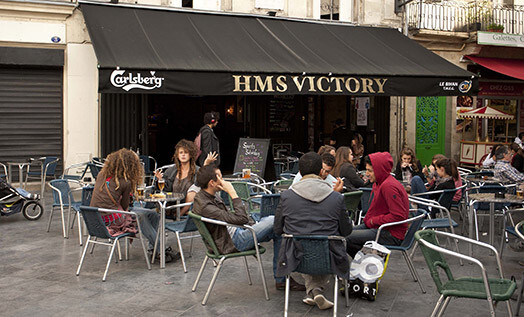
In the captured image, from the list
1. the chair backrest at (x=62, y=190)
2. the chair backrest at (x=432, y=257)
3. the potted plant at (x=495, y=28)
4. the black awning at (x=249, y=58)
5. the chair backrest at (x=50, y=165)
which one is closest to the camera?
the chair backrest at (x=432, y=257)

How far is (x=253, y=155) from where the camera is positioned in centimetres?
1201

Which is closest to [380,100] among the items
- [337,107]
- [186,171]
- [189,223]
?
[337,107]

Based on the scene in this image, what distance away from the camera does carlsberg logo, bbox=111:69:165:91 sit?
33.6 feet

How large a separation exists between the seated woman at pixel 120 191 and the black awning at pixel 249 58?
344cm

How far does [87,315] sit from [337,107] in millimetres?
12819

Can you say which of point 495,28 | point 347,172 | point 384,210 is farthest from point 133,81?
point 495,28

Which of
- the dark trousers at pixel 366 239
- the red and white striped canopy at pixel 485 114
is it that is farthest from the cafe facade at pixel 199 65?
the dark trousers at pixel 366 239

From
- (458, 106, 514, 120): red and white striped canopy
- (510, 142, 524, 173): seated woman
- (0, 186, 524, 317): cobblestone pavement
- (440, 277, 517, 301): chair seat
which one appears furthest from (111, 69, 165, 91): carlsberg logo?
(458, 106, 514, 120): red and white striped canopy

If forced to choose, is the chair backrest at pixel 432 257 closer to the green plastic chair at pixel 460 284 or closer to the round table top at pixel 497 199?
the green plastic chair at pixel 460 284

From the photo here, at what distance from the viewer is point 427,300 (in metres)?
5.79

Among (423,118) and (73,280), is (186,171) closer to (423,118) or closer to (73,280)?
(73,280)

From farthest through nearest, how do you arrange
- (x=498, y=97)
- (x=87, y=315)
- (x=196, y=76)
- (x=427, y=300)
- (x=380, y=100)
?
(x=498, y=97), (x=380, y=100), (x=196, y=76), (x=427, y=300), (x=87, y=315)

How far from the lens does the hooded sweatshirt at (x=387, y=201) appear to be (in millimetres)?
5891

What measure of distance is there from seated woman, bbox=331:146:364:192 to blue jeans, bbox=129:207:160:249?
8.25 feet
